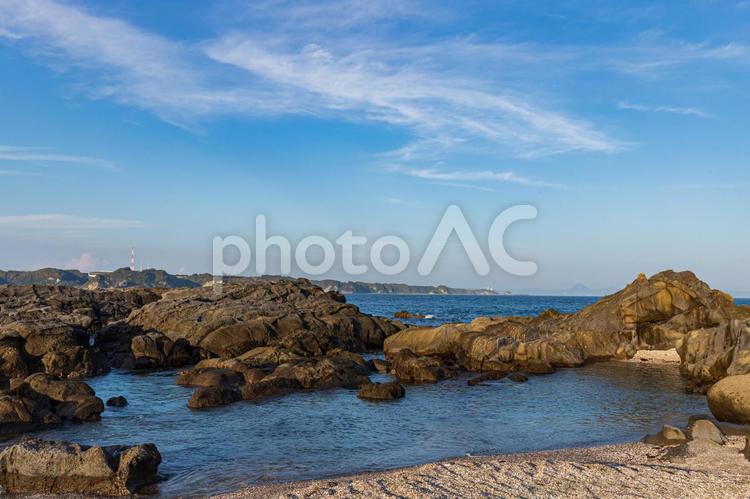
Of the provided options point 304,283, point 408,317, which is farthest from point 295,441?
point 408,317

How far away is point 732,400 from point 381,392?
15093 millimetres

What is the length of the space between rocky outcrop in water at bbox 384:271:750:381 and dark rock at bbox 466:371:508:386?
2.27 metres

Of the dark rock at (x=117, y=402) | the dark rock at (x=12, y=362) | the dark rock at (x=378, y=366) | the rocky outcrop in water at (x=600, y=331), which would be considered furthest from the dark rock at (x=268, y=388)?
the dark rock at (x=12, y=362)

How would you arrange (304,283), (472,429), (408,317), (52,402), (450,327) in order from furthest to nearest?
(408,317)
(304,283)
(450,327)
(52,402)
(472,429)

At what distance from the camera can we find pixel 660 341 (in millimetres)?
43156

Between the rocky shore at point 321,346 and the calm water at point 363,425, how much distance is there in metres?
1.63

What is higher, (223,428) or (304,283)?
(304,283)

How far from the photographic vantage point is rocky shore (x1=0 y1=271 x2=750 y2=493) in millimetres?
27531

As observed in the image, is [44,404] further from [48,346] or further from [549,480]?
[549,480]

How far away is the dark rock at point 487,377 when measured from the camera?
3462 cm

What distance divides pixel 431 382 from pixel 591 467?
20.2 meters

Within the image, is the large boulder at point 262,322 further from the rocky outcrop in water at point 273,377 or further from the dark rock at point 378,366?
the rocky outcrop in water at point 273,377

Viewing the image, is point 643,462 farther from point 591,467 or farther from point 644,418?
point 644,418

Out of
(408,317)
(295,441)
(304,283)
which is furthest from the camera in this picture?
(408,317)
